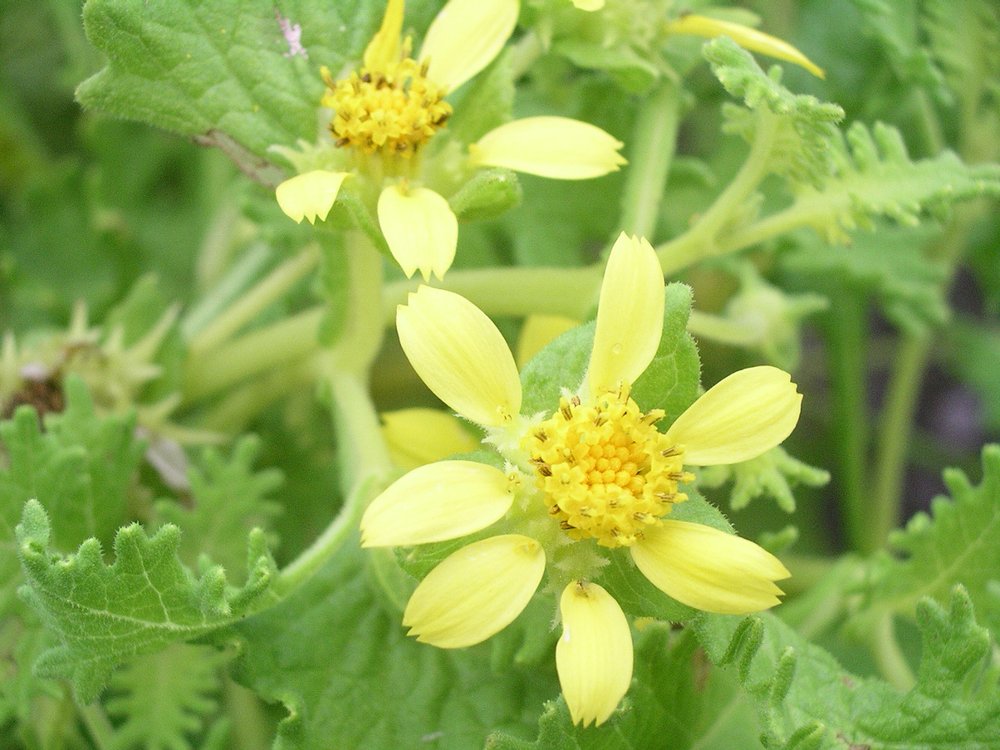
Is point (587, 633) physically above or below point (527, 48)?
below

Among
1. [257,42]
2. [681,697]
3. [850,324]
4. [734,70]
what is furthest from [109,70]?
[850,324]

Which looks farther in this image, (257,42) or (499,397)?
(257,42)

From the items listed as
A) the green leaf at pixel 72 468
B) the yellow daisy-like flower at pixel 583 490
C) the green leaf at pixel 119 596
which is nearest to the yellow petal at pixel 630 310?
the yellow daisy-like flower at pixel 583 490

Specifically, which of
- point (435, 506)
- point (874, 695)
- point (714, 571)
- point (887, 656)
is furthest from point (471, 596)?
point (887, 656)

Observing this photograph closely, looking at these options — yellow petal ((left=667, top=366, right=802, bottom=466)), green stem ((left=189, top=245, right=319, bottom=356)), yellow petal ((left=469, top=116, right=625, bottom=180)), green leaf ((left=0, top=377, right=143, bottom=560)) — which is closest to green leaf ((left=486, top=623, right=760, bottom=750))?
yellow petal ((left=667, top=366, right=802, bottom=466))

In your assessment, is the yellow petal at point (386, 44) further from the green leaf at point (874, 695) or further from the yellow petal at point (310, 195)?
the green leaf at point (874, 695)

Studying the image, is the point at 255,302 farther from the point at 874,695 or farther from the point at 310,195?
the point at 874,695

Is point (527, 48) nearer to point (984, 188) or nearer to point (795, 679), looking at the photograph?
point (984, 188)

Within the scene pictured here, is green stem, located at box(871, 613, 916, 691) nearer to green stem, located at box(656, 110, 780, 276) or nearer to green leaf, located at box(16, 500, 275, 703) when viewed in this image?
green stem, located at box(656, 110, 780, 276)
